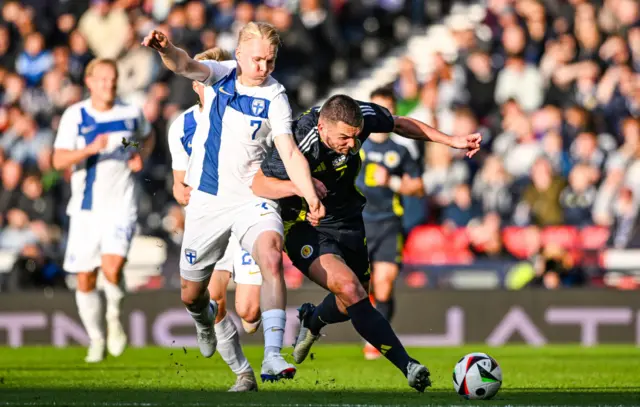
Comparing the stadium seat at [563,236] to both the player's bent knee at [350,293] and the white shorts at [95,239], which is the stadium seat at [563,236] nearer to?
the white shorts at [95,239]

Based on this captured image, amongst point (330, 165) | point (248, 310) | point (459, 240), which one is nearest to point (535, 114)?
point (459, 240)

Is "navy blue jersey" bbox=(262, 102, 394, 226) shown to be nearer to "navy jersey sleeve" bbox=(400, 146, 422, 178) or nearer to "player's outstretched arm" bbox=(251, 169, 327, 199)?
"player's outstretched arm" bbox=(251, 169, 327, 199)

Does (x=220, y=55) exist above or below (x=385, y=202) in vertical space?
above

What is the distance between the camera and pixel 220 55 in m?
10.2

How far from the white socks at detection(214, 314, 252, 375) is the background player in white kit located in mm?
3978

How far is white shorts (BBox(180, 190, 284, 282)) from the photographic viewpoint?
9000 mm

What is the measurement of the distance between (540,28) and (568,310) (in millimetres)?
5185

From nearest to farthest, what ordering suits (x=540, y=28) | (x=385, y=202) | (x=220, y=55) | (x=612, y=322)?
(x=220, y=55) < (x=385, y=202) < (x=612, y=322) < (x=540, y=28)

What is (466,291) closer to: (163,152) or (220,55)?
(163,152)

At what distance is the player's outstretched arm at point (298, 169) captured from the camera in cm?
841

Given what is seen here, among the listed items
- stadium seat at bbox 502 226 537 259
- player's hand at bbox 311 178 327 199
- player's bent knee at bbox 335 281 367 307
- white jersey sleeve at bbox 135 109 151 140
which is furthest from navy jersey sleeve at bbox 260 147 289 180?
stadium seat at bbox 502 226 537 259

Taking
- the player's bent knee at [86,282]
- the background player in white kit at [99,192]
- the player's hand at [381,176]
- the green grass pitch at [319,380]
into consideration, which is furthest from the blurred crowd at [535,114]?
the player's bent knee at [86,282]

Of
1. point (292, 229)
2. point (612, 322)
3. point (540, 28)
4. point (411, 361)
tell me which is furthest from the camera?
point (540, 28)

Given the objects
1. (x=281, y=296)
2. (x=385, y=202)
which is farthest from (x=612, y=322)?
(x=281, y=296)
